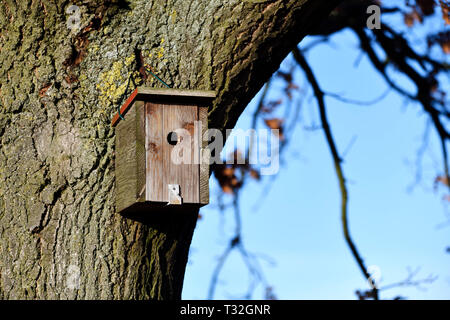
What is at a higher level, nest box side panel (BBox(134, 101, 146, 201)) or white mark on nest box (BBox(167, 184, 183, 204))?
nest box side panel (BBox(134, 101, 146, 201))

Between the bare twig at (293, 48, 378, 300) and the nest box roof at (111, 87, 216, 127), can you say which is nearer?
the nest box roof at (111, 87, 216, 127)

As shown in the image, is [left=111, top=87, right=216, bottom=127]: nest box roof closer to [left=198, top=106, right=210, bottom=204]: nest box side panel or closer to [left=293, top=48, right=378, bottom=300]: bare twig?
[left=198, top=106, right=210, bottom=204]: nest box side panel

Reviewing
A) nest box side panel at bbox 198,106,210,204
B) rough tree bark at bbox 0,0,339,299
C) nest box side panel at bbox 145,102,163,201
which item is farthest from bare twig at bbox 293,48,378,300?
nest box side panel at bbox 145,102,163,201

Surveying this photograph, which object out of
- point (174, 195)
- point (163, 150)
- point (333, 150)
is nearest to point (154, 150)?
point (163, 150)

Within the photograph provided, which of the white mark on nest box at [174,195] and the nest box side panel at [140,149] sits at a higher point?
the nest box side panel at [140,149]

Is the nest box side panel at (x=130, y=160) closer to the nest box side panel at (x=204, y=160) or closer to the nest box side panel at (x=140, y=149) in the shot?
the nest box side panel at (x=140, y=149)

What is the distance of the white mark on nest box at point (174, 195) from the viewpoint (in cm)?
201

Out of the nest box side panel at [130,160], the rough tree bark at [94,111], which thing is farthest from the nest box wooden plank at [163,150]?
the rough tree bark at [94,111]

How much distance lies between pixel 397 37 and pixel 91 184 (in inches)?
110

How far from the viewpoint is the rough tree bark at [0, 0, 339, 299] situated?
7.13 ft

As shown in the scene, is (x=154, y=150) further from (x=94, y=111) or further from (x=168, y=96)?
(x=94, y=111)

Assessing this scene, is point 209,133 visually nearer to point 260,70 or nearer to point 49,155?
point 260,70

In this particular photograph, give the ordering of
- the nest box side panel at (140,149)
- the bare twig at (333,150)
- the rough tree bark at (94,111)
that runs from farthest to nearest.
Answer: the bare twig at (333,150) → the rough tree bark at (94,111) → the nest box side panel at (140,149)
